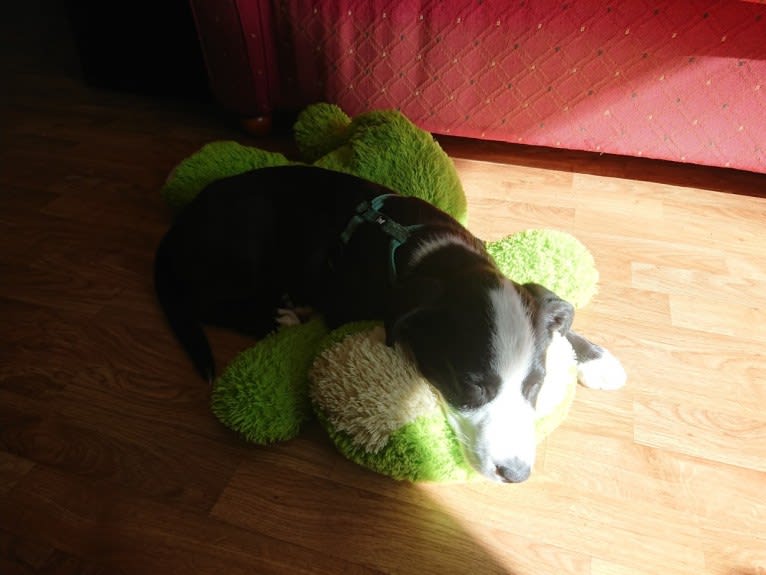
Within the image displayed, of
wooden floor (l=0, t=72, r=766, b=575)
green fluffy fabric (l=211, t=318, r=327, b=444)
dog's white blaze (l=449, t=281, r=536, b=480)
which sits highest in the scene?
dog's white blaze (l=449, t=281, r=536, b=480)

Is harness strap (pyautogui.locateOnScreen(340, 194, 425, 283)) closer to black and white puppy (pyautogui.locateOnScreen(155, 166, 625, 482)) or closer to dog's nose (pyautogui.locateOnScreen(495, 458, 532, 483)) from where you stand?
black and white puppy (pyautogui.locateOnScreen(155, 166, 625, 482))

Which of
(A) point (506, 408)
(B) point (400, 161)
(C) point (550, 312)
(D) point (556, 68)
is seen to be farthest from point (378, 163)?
(A) point (506, 408)

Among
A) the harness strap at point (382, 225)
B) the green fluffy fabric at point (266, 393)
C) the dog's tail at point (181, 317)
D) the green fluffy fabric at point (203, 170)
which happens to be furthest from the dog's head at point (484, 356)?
the green fluffy fabric at point (203, 170)

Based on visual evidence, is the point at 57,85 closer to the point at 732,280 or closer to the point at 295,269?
the point at 295,269

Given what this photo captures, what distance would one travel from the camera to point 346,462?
1200 millimetres

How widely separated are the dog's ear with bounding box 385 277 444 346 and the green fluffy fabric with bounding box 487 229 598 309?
45 cm

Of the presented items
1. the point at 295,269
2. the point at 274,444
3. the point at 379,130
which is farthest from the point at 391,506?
the point at 379,130

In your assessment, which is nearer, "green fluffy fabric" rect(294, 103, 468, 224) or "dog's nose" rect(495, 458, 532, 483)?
"dog's nose" rect(495, 458, 532, 483)

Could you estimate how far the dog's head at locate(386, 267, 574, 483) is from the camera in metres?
1.00

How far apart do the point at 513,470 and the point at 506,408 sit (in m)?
0.11

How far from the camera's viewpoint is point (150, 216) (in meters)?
1.87

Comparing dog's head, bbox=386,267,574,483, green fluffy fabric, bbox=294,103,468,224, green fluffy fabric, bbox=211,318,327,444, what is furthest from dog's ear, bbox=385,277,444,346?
green fluffy fabric, bbox=294,103,468,224

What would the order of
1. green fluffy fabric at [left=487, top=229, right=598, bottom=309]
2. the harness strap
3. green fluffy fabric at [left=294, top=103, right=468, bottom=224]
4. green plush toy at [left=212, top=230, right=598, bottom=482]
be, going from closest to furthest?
green plush toy at [left=212, top=230, right=598, bottom=482], the harness strap, green fluffy fabric at [left=487, top=229, right=598, bottom=309], green fluffy fabric at [left=294, top=103, right=468, bottom=224]

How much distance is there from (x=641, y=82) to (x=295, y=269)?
4.19 feet
